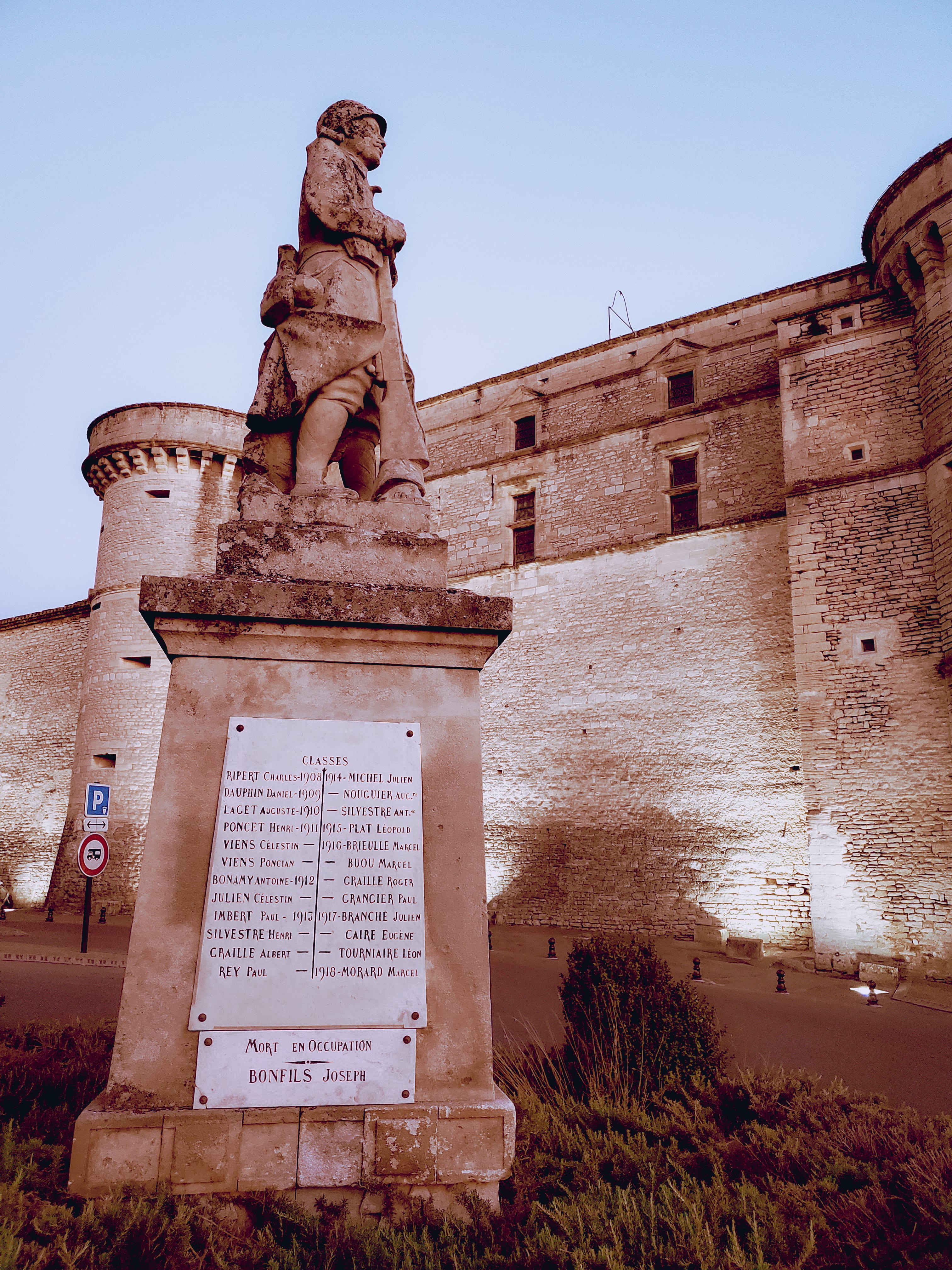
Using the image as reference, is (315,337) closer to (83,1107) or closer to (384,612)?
(384,612)

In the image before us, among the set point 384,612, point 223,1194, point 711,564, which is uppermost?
point 711,564

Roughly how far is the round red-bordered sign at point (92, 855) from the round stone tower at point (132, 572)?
9.73 m

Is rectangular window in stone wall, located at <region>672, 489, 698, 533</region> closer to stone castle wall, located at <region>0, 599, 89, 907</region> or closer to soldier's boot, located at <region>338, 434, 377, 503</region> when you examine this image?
soldier's boot, located at <region>338, 434, 377, 503</region>

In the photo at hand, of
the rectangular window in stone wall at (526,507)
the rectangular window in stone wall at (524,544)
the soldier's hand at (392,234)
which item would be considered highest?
the rectangular window in stone wall at (526,507)

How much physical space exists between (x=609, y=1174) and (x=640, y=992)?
1.61 meters

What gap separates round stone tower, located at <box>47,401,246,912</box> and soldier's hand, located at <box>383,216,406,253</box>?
16.9 meters

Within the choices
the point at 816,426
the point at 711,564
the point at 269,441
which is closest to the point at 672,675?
the point at 711,564

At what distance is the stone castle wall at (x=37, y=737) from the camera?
23.8 metres

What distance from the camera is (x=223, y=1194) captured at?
8.09 ft

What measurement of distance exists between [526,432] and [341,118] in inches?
759

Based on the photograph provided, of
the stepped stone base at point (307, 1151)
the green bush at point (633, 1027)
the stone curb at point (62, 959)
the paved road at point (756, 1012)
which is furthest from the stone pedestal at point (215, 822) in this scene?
the stone curb at point (62, 959)

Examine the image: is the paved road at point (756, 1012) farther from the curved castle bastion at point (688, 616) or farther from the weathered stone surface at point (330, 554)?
the weathered stone surface at point (330, 554)

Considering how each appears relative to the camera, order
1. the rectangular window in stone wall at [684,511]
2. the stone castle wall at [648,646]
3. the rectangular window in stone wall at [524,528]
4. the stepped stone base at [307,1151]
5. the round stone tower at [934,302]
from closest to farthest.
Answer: the stepped stone base at [307,1151] → the round stone tower at [934,302] → the stone castle wall at [648,646] → the rectangular window in stone wall at [684,511] → the rectangular window in stone wall at [524,528]

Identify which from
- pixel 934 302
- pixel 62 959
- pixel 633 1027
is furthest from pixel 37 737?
pixel 934 302
